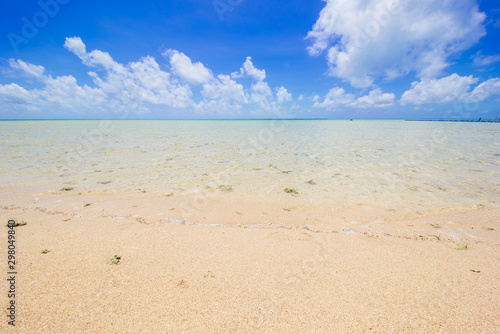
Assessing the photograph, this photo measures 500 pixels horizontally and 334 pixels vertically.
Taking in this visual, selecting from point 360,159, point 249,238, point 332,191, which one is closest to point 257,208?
point 249,238

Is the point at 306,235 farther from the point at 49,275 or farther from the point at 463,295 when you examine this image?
the point at 49,275

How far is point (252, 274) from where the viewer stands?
301 cm

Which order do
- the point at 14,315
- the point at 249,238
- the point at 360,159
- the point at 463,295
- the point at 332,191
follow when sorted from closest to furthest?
the point at 14,315 < the point at 463,295 < the point at 249,238 < the point at 332,191 < the point at 360,159

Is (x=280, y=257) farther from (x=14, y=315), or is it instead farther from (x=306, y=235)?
(x=14, y=315)

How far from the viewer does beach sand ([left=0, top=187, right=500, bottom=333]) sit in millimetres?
2260

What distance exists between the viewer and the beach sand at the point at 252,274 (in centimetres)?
226

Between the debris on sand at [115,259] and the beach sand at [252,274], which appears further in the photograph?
the debris on sand at [115,259]

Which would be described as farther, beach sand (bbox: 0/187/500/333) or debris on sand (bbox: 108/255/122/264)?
→ debris on sand (bbox: 108/255/122/264)

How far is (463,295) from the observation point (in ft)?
8.64

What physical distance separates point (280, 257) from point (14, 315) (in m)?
3.42

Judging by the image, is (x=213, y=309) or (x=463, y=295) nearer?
(x=213, y=309)


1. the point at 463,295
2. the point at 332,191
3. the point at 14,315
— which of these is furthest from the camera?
the point at 332,191

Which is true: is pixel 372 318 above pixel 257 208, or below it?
above

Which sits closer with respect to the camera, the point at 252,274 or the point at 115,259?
the point at 252,274
